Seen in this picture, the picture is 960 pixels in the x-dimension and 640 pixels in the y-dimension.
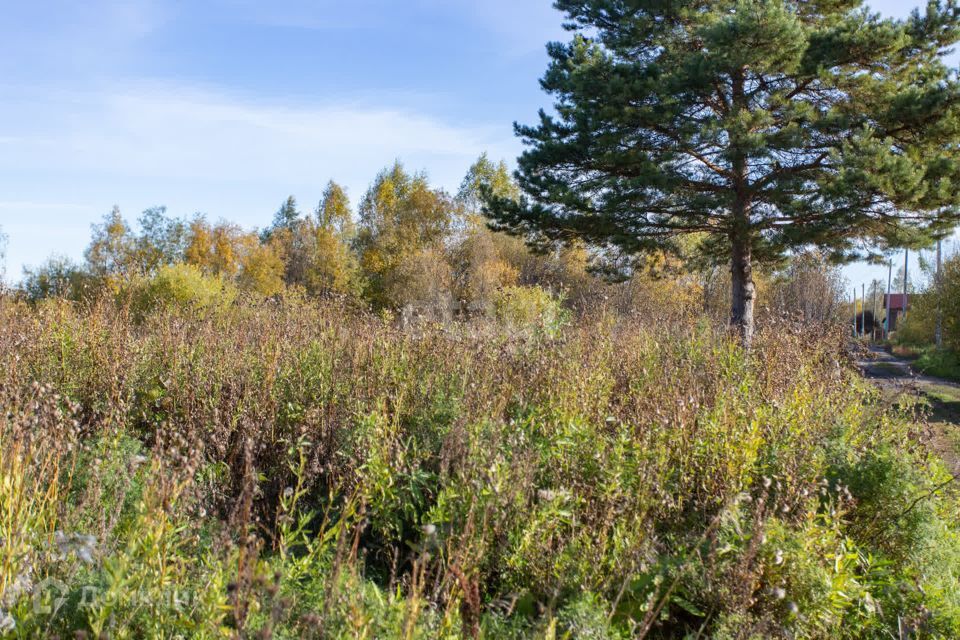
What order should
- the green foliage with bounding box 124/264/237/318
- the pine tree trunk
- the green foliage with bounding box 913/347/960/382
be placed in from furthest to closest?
the green foliage with bounding box 913/347/960/382 → the green foliage with bounding box 124/264/237/318 → the pine tree trunk

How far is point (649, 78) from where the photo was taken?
Result: 1205 centimetres

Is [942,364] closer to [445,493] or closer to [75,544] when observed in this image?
[445,493]

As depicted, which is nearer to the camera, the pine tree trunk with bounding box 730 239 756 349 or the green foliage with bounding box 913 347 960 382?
the pine tree trunk with bounding box 730 239 756 349

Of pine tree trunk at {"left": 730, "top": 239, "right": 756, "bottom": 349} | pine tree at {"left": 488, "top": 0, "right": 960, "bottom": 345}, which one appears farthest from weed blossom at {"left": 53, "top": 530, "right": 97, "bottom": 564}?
pine tree trunk at {"left": 730, "top": 239, "right": 756, "bottom": 349}

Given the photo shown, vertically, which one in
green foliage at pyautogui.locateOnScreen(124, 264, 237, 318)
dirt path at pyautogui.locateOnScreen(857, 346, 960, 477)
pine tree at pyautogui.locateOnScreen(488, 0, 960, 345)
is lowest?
dirt path at pyautogui.locateOnScreen(857, 346, 960, 477)

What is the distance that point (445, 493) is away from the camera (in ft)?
10.6

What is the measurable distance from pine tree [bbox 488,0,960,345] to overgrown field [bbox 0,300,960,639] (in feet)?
21.8

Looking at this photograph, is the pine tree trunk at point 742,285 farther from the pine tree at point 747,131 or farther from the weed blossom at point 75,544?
the weed blossom at point 75,544

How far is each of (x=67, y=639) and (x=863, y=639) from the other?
11.2ft

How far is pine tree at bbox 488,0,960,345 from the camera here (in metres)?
11.1

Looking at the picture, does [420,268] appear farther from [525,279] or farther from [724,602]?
[724,602]

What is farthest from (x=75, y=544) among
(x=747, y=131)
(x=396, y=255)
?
(x=396, y=255)

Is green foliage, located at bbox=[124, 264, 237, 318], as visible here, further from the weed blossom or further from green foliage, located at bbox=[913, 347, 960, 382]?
green foliage, located at bbox=[913, 347, 960, 382]

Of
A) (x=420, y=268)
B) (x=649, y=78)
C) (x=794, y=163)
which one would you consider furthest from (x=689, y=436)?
(x=420, y=268)
